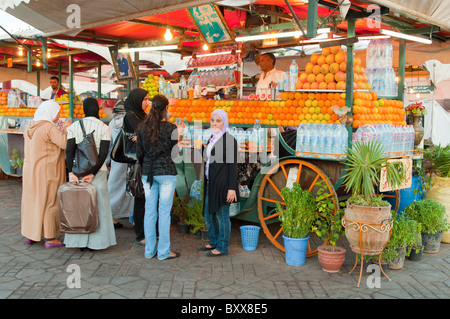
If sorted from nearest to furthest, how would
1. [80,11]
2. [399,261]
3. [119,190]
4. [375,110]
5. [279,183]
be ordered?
[399,261] → [80,11] → [375,110] → [279,183] → [119,190]

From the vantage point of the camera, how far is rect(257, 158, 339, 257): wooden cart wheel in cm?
541

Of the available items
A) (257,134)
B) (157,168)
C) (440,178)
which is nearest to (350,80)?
(257,134)

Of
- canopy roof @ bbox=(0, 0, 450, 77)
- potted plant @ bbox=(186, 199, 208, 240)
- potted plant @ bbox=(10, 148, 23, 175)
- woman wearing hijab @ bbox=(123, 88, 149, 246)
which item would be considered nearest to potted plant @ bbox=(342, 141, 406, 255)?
canopy roof @ bbox=(0, 0, 450, 77)

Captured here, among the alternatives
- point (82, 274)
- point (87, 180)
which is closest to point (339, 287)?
point (82, 274)

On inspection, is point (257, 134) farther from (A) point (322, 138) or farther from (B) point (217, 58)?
(B) point (217, 58)

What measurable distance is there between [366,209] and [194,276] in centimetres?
189

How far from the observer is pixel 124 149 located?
5.74 m

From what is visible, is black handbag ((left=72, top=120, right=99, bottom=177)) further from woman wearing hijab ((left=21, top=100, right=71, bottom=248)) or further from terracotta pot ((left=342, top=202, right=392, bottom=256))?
terracotta pot ((left=342, top=202, right=392, bottom=256))

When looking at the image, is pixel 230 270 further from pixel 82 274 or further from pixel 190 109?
pixel 190 109

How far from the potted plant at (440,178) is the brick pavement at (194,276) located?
61 cm

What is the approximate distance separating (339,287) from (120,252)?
8.77 feet
